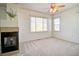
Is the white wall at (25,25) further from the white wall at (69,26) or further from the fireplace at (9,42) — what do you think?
the white wall at (69,26)

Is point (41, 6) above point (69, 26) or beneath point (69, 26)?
above

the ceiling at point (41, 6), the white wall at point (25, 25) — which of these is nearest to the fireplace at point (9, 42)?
the white wall at point (25, 25)

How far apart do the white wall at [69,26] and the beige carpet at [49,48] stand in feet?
0.36

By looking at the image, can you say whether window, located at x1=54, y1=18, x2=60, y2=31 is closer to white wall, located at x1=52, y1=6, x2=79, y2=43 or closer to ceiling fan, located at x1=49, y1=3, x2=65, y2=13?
white wall, located at x1=52, y1=6, x2=79, y2=43

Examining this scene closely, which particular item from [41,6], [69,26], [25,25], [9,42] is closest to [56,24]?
[69,26]

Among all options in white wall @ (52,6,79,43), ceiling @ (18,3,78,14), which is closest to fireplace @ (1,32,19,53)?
ceiling @ (18,3,78,14)

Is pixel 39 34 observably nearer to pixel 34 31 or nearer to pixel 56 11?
pixel 34 31

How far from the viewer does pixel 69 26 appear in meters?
2.11

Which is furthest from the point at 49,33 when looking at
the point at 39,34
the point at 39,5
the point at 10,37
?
the point at 10,37

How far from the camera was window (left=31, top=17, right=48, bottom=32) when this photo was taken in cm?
213

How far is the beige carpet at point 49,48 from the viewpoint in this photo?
2.06 m

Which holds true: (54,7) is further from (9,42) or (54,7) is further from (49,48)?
(9,42)

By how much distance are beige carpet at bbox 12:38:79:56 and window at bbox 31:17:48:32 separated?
0.76ft

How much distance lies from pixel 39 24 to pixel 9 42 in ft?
2.35
